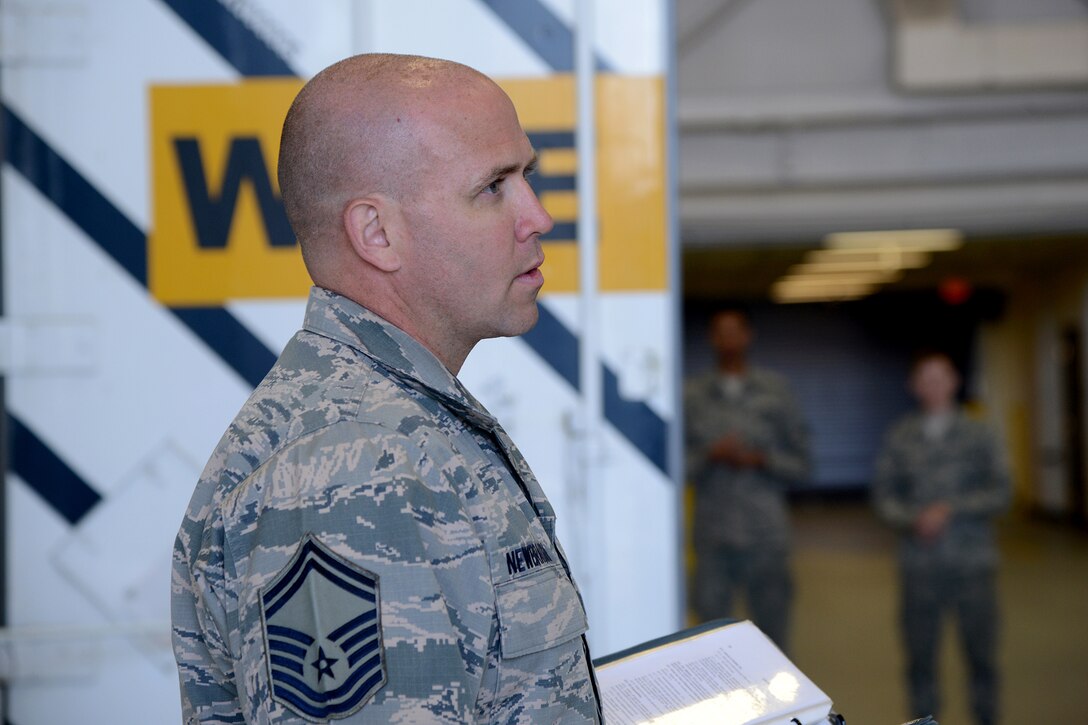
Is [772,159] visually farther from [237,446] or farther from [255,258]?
[237,446]

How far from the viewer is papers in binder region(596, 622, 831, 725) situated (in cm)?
122

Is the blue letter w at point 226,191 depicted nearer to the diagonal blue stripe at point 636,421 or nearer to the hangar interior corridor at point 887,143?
the diagonal blue stripe at point 636,421

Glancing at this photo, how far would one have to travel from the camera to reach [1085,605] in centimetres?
805

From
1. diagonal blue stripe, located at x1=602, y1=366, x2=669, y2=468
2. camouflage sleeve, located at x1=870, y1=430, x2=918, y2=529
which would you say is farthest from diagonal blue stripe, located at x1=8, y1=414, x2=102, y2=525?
camouflage sleeve, located at x1=870, y1=430, x2=918, y2=529

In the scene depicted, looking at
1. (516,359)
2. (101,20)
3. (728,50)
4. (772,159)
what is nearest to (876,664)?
(772,159)

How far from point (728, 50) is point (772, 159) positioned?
521 millimetres

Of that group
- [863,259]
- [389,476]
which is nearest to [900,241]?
[863,259]

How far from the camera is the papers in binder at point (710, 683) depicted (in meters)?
1.22

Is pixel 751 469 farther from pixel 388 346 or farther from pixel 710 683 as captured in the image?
pixel 388 346

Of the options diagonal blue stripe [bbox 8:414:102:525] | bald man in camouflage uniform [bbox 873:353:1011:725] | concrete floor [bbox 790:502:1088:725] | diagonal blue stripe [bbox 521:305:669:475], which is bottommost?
concrete floor [bbox 790:502:1088:725]

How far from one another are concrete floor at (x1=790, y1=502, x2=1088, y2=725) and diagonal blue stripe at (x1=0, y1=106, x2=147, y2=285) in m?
3.33

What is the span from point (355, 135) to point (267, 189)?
28.7 inches

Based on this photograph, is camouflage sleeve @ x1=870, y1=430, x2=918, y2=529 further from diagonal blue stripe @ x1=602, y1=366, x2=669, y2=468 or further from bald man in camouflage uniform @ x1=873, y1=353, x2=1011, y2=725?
diagonal blue stripe @ x1=602, y1=366, x2=669, y2=468

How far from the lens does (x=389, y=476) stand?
920mm
